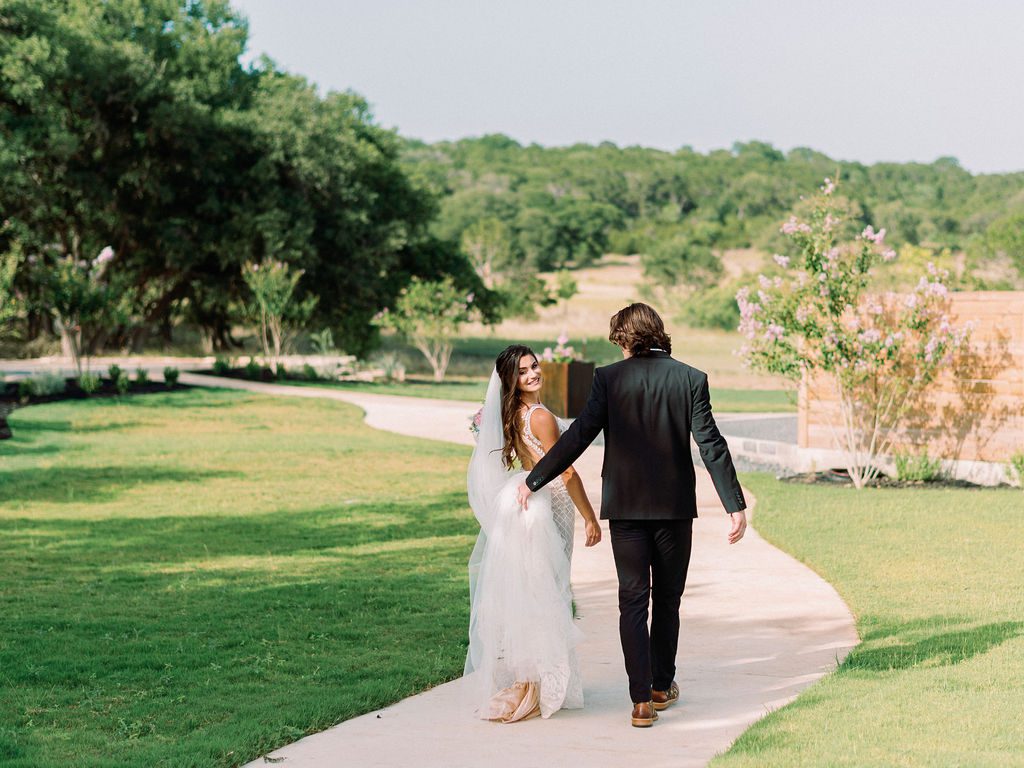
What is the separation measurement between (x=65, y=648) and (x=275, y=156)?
3097cm

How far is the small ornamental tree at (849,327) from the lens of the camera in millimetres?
13570

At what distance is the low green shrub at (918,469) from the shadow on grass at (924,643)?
693 cm

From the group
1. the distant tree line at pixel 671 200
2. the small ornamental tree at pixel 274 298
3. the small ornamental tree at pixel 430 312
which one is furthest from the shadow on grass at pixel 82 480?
the distant tree line at pixel 671 200

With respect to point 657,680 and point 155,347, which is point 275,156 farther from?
point 657,680

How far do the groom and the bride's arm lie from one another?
12 centimetres

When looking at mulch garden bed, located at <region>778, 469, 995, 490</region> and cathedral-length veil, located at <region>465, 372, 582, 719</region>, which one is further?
mulch garden bed, located at <region>778, 469, 995, 490</region>

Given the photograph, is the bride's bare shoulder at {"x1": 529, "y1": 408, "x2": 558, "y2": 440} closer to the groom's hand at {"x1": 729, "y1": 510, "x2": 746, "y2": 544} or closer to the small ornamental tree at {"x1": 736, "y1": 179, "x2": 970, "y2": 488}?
the groom's hand at {"x1": 729, "y1": 510, "x2": 746, "y2": 544}

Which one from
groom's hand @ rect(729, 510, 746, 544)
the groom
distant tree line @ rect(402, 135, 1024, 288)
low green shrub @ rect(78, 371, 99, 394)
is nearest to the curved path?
the groom

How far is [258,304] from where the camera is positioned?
3416 centimetres

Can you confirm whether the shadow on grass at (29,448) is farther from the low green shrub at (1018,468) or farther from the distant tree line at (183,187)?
the low green shrub at (1018,468)

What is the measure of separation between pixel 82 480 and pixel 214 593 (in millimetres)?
6601

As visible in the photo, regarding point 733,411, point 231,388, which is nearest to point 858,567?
point 733,411

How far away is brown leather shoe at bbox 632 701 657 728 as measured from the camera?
5.27 m

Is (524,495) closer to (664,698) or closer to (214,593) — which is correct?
(664,698)
